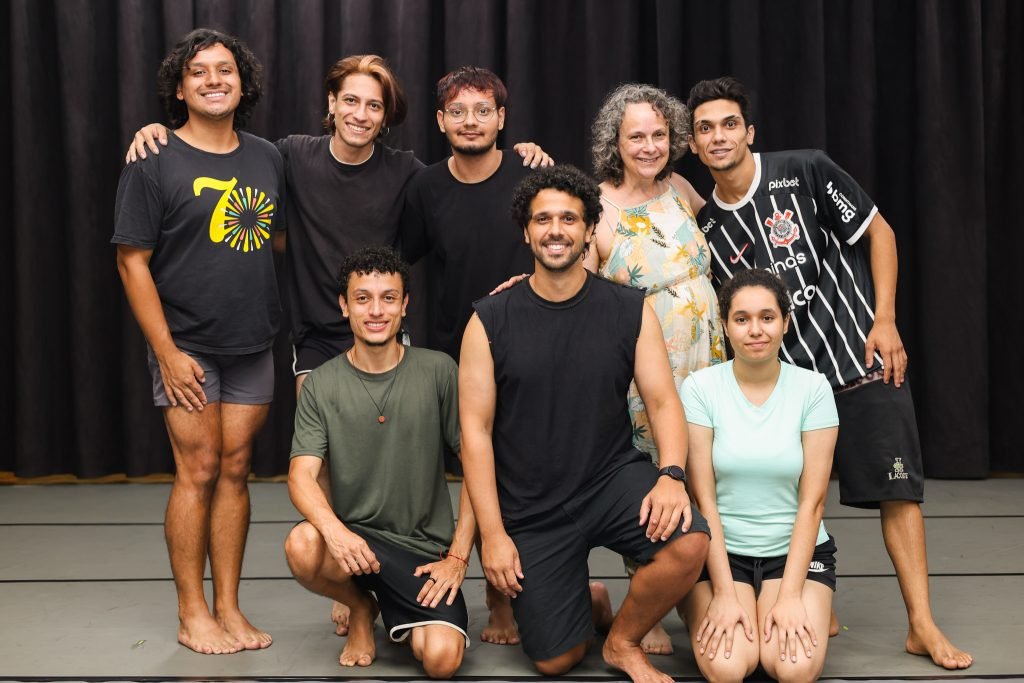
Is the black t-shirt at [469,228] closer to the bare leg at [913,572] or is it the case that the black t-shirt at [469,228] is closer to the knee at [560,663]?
the knee at [560,663]

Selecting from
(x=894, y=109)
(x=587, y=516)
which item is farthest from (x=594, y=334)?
(x=894, y=109)

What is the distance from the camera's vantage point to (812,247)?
9.08ft

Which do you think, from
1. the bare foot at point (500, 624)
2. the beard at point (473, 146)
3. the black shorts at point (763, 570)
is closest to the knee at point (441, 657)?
the bare foot at point (500, 624)

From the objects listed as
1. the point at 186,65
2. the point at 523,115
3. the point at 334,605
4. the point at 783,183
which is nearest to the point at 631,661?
the point at 334,605

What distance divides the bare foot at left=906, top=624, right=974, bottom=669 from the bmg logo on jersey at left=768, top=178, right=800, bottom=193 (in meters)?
1.13

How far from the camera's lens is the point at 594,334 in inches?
102

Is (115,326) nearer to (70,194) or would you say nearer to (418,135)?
(70,194)

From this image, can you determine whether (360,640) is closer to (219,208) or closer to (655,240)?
(219,208)

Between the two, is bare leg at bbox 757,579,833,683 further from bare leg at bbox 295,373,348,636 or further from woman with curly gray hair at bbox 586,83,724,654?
bare leg at bbox 295,373,348,636

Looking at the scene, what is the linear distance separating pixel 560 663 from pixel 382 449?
0.66 meters

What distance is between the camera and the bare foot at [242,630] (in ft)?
8.86

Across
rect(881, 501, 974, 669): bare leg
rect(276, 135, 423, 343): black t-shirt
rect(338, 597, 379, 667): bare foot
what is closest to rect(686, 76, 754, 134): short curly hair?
rect(276, 135, 423, 343): black t-shirt

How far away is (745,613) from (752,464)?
1.10 ft

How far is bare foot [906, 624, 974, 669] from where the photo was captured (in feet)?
8.20
